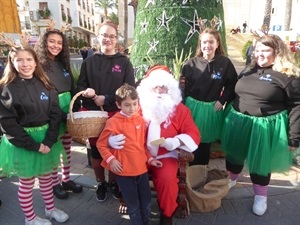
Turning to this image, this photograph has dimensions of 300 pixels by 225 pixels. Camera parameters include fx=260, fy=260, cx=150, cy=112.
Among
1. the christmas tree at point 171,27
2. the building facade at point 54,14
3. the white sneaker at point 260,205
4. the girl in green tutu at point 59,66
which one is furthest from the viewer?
the building facade at point 54,14

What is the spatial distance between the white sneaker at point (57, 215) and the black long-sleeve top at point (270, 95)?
7.65ft

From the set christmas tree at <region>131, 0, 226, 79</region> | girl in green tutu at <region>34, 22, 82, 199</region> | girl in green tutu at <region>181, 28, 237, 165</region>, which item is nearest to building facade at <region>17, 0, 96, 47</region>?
christmas tree at <region>131, 0, 226, 79</region>

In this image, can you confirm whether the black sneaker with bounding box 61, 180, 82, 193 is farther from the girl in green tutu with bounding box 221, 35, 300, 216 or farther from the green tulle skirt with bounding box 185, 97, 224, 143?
the girl in green tutu with bounding box 221, 35, 300, 216

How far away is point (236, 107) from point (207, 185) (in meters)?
0.99

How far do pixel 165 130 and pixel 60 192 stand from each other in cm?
164

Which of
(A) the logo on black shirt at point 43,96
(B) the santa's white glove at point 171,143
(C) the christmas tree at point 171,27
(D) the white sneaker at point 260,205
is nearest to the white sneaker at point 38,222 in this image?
(A) the logo on black shirt at point 43,96

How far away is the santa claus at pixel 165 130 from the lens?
268 cm

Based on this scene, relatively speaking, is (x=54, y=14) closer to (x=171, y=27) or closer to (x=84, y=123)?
(x=171, y=27)

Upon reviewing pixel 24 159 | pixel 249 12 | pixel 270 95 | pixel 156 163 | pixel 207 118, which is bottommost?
pixel 156 163

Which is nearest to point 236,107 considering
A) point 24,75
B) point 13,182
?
point 24,75

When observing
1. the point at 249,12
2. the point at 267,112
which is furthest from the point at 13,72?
the point at 249,12

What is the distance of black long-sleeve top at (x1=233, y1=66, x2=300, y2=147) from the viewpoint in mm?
2633

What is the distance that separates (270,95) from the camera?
2.71 metres

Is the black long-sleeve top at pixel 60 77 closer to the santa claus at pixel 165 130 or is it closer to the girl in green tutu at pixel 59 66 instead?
the girl in green tutu at pixel 59 66
